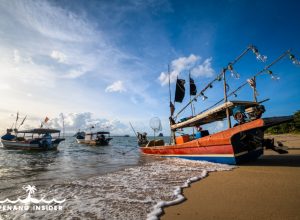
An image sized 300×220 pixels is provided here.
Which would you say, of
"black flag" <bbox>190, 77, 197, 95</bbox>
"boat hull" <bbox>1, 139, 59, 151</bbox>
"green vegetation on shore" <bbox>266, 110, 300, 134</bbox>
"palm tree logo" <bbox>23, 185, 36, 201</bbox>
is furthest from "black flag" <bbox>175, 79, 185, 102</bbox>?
"green vegetation on shore" <bbox>266, 110, 300, 134</bbox>

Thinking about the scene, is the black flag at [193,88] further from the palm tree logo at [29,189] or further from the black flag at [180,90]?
the palm tree logo at [29,189]

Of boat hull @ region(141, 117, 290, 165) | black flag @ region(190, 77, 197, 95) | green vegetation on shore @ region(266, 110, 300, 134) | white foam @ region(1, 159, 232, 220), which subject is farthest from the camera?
green vegetation on shore @ region(266, 110, 300, 134)

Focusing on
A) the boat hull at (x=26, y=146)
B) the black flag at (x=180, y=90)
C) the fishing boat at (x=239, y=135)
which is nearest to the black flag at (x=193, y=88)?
the black flag at (x=180, y=90)

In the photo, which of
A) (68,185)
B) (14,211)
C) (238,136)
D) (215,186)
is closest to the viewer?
(14,211)

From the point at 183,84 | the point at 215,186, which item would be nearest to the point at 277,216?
the point at 215,186

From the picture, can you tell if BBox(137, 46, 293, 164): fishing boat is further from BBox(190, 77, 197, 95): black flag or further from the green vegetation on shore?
the green vegetation on shore

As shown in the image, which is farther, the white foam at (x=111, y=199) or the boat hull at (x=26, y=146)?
the boat hull at (x=26, y=146)

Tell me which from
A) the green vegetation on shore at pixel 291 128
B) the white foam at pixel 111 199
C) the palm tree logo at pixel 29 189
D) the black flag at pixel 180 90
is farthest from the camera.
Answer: the green vegetation on shore at pixel 291 128

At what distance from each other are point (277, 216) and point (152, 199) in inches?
126

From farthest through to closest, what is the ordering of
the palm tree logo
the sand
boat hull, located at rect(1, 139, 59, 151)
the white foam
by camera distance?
A: 1. boat hull, located at rect(1, 139, 59, 151)
2. the palm tree logo
3. the white foam
4. the sand

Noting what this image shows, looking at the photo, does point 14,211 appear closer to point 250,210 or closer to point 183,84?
point 250,210

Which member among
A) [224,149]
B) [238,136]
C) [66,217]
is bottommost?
[66,217]

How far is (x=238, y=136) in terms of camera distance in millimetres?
10883

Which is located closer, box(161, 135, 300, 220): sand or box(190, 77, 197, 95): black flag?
box(161, 135, 300, 220): sand
